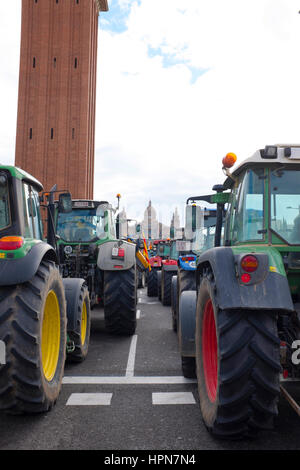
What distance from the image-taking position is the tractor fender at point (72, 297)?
4728 mm

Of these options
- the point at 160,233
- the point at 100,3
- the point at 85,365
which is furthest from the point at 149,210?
the point at 85,365

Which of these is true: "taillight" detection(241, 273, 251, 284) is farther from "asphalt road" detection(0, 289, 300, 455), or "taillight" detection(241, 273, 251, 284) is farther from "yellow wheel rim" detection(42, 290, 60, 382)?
"yellow wheel rim" detection(42, 290, 60, 382)

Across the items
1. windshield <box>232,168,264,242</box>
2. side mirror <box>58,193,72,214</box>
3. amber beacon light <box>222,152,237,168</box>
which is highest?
amber beacon light <box>222,152,237,168</box>

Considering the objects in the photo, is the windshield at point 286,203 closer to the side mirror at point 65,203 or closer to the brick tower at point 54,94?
the side mirror at point 65,203

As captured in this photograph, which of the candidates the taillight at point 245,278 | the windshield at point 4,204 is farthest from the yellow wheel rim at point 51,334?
the taillight at point 245,278

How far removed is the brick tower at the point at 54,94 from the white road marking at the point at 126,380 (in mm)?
32716

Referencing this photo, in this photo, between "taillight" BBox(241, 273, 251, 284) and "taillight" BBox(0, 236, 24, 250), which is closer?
"taillight" BBox(241, 273, 251, 284)

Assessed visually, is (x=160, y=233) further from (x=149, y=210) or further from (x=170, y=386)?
(x=170, y=386)

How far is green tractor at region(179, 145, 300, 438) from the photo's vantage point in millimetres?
2463

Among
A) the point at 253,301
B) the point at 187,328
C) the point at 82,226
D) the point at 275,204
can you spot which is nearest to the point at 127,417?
the point at 187,328

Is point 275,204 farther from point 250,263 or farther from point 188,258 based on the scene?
point 188,258

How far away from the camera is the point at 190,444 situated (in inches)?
109

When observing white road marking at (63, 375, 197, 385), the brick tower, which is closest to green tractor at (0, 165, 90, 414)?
white road marking at (63, 375, 197, 385)

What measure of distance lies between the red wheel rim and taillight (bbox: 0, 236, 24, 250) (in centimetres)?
151
